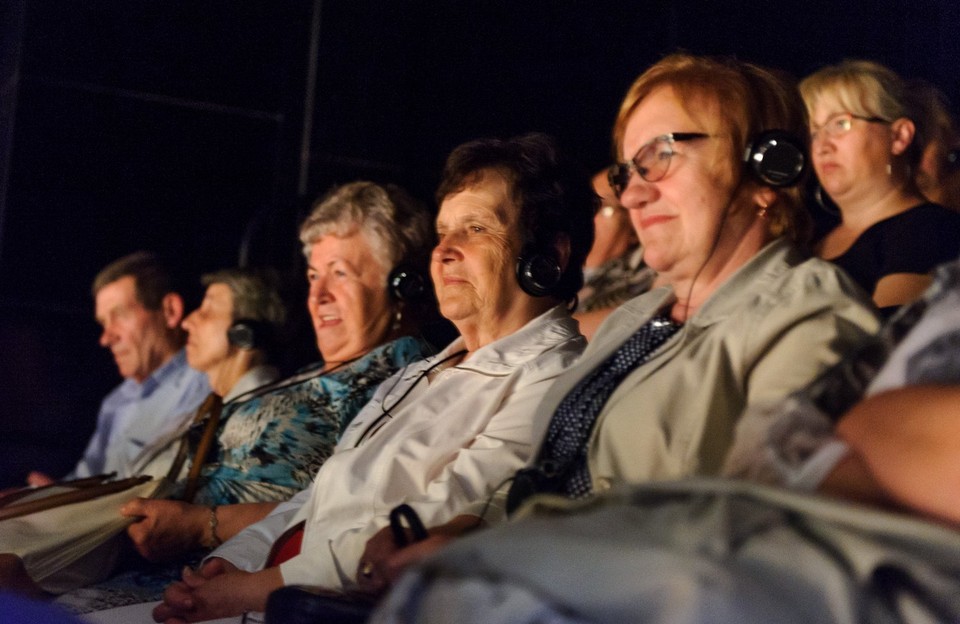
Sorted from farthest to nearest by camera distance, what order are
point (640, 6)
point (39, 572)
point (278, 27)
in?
point (278, 27) < point (640, 6) < point (39, 572)

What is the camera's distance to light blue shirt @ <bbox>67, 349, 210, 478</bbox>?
3.47 meters

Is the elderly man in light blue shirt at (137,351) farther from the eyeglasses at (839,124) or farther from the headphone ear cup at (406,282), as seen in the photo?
the eyeglasses at (839,124)

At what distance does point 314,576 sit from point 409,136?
1.72 metres

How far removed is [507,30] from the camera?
3164mm

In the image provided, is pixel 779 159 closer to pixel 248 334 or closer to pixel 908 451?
pixel 908 451

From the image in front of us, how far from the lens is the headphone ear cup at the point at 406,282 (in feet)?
8.43

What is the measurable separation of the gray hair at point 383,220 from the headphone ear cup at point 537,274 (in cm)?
63

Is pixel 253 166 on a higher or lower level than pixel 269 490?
higher

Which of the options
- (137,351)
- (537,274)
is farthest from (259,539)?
(137,351)

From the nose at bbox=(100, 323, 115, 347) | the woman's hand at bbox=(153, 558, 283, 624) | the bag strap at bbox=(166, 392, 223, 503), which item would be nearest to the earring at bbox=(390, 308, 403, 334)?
the bag strap at bbox=(166, 392, 223, 503)

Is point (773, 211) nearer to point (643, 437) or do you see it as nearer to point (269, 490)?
point (643, 437)

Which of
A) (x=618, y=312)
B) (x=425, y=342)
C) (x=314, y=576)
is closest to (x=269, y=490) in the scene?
(x=425, y=342)

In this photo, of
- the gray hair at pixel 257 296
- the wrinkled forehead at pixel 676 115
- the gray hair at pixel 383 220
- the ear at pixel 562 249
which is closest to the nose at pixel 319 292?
the gray hair at pixel 383 220

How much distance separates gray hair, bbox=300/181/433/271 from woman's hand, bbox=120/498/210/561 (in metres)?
0.69
